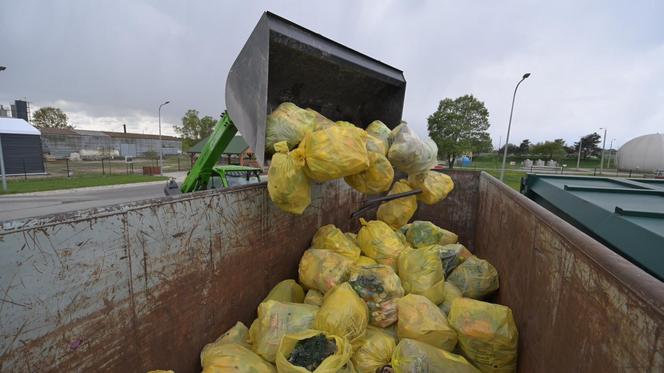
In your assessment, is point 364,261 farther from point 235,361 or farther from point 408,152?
point 235,361

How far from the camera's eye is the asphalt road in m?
8.05

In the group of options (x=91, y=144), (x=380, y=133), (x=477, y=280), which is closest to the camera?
(x=477, y=280)

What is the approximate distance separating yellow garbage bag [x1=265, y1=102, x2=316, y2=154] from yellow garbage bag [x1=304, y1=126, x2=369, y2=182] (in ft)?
0.93

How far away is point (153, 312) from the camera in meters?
1.65

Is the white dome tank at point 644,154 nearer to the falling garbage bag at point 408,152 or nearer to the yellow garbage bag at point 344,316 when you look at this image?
the falling garbage bag at point 408,152

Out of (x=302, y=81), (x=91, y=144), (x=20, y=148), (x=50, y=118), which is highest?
(x=50, y=118)

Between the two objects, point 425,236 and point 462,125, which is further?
point 462,125

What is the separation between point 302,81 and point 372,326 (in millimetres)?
2386

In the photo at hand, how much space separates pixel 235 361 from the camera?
1.75 m

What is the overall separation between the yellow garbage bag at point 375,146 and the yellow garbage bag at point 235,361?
5.75ft

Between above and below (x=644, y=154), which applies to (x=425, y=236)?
below

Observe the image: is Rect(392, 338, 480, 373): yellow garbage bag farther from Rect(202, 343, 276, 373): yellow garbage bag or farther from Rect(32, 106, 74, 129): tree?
Rect(32, 106, 74, 129): tree

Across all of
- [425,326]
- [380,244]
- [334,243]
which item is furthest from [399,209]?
[425,326]

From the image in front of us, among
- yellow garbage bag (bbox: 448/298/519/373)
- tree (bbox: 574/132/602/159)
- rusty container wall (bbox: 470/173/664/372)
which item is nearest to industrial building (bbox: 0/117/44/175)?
yellow garbage bag (bbox: 448/298/519/373)
